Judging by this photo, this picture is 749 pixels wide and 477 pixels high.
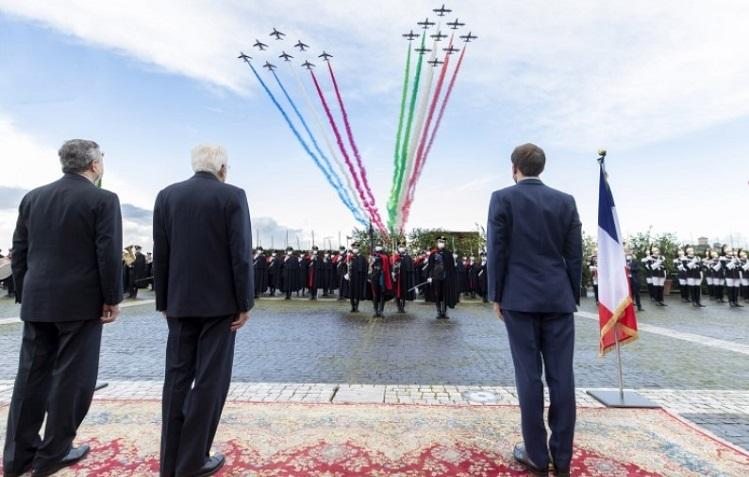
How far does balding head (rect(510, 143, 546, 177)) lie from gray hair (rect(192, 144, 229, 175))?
2.04 meters

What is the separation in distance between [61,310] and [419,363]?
180 inches

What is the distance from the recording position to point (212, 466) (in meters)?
2.83

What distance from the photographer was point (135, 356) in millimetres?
6820

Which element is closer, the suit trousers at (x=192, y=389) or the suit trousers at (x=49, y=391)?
the suit trousers at (x=192, y=389)

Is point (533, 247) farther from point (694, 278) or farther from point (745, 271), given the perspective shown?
point (745, 271)

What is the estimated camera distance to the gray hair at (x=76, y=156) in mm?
3109

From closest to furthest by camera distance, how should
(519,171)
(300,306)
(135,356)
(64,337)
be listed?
(64,337) < (519,171) < (135,356) < (300,306)

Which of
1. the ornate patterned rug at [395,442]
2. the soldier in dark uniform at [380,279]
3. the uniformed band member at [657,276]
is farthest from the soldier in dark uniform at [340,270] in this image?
the ornate patterned rug at [395,442]

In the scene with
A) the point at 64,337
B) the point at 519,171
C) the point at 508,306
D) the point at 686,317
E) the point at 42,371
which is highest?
the point at 519,171

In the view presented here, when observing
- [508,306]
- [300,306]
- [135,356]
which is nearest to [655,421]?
[508,306]

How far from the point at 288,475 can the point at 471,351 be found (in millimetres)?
5026

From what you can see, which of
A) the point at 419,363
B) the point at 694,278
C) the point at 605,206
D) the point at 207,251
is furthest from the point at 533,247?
the point at 694,278

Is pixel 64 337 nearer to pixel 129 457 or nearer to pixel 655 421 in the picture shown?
pixel 129 457

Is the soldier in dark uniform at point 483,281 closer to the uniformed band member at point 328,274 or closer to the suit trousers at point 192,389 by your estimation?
the uniformed band member at point 328,274
